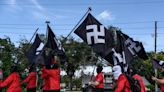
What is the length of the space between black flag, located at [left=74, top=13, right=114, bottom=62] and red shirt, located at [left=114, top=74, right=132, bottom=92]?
6.59 ft

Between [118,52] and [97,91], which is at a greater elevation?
[118,52]

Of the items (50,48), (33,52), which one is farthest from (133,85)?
(33,52)

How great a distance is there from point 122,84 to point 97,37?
3.42 meters

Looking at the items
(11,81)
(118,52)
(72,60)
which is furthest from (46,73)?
(72,60)

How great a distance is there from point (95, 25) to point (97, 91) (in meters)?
3.83

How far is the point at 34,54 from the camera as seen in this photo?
1931cm

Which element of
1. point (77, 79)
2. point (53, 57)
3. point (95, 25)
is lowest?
point (77, 79)

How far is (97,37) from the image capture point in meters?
17.0

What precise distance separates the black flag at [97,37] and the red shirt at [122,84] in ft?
6.59

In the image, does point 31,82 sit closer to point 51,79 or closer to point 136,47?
point 51,79

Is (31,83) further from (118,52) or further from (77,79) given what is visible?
(77,79)

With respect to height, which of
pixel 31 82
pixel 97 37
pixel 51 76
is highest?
pixel 97 37

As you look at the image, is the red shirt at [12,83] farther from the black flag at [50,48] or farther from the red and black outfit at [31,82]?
the black flag at [50,48]

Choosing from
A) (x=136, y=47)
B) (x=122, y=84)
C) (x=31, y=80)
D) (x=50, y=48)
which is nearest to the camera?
(x=122, y=84)
